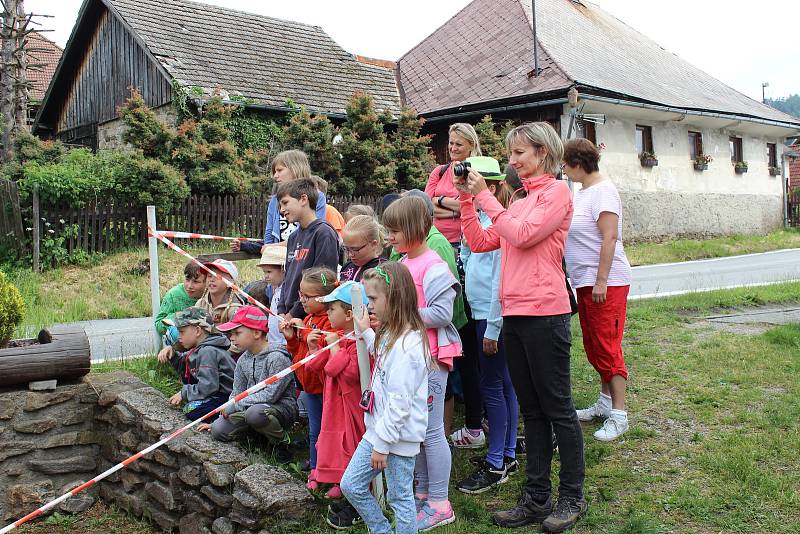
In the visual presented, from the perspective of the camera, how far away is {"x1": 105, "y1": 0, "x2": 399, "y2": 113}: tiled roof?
61.4ft

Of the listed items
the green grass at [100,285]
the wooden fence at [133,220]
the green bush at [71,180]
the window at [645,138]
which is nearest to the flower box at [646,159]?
the window at [645,138]

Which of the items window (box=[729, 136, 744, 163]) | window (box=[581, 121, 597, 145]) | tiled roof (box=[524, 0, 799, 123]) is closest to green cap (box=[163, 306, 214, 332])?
tiled roof (box=[524, 0, 799, 123])

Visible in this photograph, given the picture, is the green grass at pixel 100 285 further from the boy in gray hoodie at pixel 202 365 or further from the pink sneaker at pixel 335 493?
the pink sneaker at pixel 335 493

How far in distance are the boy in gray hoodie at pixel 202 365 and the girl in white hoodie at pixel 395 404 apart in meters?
1.84

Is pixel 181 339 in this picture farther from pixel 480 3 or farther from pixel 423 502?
pixel 480 3

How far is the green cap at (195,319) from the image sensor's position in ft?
18.0

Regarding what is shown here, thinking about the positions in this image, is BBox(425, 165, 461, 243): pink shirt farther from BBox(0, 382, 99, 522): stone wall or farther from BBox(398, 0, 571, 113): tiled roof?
BBox(398, 0, 571, 113): tiled roof

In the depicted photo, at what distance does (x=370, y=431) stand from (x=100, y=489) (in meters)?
3.51

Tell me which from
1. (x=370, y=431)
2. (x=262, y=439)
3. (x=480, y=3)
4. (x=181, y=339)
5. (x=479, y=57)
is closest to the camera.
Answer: (x=370, y=431)

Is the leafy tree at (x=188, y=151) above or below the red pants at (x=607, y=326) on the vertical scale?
above

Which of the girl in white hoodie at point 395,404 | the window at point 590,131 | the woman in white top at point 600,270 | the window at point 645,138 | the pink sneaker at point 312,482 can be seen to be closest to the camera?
the girl in white hoodie at point 395,404

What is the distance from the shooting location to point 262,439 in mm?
4926

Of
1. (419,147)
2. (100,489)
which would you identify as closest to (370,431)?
(100,489)

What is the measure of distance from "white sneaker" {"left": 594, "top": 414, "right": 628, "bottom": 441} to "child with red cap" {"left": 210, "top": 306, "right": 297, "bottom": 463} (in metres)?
2.00
